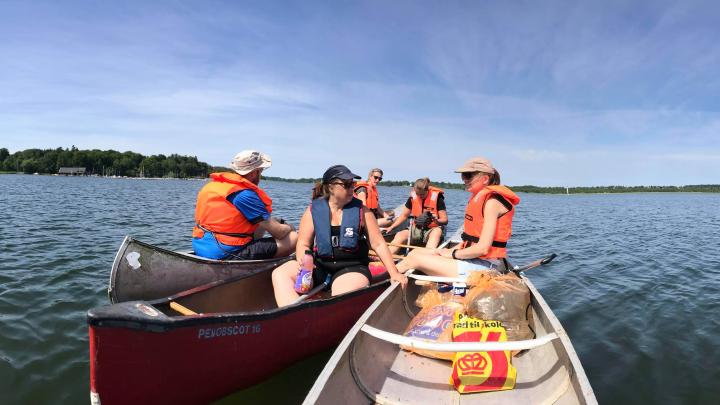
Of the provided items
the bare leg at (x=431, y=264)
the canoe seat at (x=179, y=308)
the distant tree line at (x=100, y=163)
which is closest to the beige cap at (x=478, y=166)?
the bare leg at (x=431, y=264)

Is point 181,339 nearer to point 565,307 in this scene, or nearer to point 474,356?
point 474,356

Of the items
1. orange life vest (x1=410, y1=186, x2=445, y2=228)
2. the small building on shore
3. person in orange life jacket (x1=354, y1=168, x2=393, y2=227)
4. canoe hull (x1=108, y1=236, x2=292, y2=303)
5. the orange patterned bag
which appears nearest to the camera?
the orange patterned bag

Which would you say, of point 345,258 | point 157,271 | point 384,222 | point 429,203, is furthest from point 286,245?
point 384,222

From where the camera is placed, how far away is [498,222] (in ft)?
16.5

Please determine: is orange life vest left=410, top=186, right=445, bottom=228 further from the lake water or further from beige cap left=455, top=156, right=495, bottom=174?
beige cap left=455, top=156, right=495, bottom=174

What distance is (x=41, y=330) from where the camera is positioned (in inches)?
210

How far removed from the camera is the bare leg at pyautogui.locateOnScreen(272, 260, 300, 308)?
485cm

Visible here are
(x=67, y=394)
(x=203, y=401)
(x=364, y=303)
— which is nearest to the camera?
(x=203, y=401)

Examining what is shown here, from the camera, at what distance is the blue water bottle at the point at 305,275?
4652 millimetres

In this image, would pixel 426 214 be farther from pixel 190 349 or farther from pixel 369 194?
pixel 190 349

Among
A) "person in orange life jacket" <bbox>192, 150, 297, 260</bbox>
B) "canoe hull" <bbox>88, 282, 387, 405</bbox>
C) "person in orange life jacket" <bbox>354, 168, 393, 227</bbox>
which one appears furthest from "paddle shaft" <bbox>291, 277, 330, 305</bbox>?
"person in orange life jacket" <bbox>354, 168, 393, 227</bbox>

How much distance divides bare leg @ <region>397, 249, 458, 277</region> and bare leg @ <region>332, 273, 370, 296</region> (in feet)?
2.83

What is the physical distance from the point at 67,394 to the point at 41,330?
5.84 ft

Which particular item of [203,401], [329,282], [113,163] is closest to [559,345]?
[329,282]
